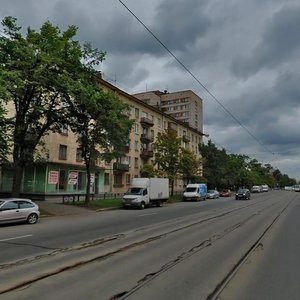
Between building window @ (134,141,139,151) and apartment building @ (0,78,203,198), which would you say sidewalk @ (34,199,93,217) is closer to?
apartment building @ (0,78,203,198)

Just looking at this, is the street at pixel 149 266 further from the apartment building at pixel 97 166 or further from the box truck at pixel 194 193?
the box truck at pixel 194 193

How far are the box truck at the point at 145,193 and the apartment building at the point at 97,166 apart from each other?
3.79m

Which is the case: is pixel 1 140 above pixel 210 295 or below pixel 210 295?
above

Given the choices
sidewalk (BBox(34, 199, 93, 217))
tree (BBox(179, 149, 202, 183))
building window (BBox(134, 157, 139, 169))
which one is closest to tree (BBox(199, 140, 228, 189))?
building window (BBox(134, 157, 139, 169))

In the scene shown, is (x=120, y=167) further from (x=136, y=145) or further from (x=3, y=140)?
(x=3, y=140)

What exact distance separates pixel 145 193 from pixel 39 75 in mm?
17184

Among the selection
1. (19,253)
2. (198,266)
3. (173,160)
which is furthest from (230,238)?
(173,160)

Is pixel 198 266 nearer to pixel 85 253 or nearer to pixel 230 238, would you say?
pixel 85 253

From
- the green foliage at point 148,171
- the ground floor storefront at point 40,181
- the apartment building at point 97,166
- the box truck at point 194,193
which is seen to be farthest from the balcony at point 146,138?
the ground floor storefront at point 40,181

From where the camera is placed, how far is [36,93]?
2695 centimetres

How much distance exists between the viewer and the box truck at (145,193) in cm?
3584

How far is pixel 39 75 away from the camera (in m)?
23.6

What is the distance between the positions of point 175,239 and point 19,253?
546cm

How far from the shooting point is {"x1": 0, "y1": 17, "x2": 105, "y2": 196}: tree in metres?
23.6
